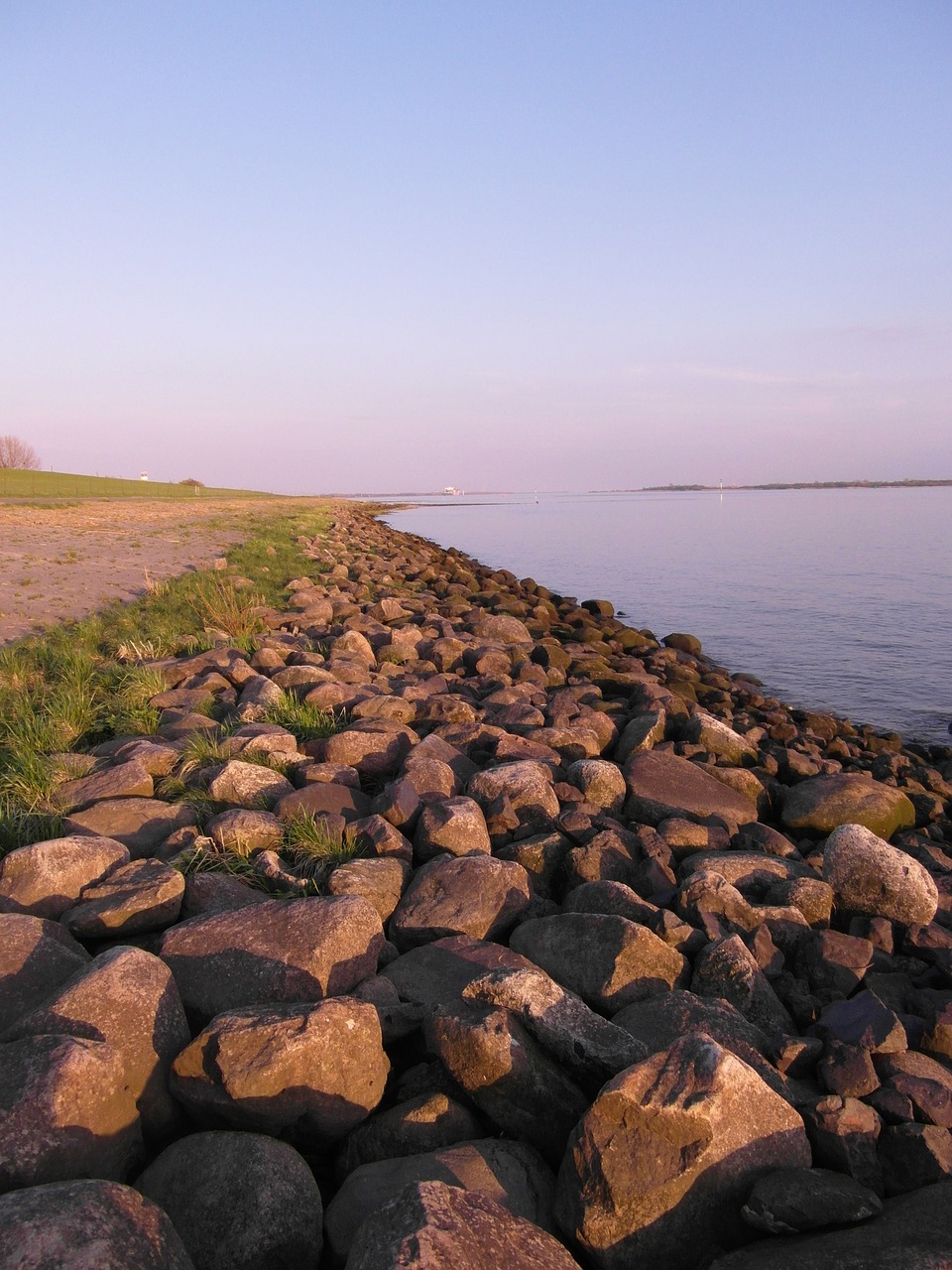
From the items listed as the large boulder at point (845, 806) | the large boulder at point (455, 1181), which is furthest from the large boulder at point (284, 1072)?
the large boulder at point (845, 806)

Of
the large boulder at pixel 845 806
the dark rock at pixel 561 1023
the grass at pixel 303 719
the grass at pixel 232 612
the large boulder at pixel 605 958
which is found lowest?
the large boulder at pixel 845 806

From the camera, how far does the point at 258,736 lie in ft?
21.1

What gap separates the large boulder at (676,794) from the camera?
247 inches

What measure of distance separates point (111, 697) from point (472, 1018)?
6.24m

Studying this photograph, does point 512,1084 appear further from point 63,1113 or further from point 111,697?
point 111,697

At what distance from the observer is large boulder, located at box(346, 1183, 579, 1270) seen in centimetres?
211

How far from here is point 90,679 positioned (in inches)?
336

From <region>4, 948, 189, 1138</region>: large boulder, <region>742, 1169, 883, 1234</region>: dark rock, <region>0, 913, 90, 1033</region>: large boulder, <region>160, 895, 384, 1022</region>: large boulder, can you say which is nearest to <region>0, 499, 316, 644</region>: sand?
<region>0, 913, 90, 1033</region>: large boulder

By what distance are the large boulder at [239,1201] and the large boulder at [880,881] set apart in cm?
388

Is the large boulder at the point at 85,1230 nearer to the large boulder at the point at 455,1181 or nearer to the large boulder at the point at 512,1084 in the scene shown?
the large boulder at the point at 455,1181

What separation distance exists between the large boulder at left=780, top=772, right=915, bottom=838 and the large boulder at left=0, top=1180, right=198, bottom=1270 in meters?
5.81

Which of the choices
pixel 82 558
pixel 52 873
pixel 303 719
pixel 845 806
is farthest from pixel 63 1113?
pixel 82 558

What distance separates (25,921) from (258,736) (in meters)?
2.79

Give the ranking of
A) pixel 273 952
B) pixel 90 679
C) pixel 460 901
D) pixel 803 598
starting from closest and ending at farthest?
pixel 273 952
pixel 460 901
pixel 90 679
pixel 803 598
